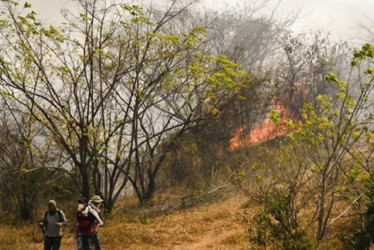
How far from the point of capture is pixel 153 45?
12242mm

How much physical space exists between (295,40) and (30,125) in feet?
45.9

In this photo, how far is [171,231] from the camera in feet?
37.7

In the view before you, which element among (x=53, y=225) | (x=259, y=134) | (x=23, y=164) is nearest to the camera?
(x=53, y=225)

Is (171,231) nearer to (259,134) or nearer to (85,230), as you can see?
(85,230)

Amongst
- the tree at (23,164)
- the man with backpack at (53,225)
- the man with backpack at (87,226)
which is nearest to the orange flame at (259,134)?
the tree at (23,164)

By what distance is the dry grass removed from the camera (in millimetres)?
10344

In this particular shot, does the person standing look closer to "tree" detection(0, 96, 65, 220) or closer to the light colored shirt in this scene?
the light colored shirt

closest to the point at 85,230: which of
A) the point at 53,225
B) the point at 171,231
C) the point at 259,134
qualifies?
the point at 53,225

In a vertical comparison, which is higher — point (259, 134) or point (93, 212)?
point (259, 134)

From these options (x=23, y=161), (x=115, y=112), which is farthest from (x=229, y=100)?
(x=23, y=161)

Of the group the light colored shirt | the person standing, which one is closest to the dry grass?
the person standing

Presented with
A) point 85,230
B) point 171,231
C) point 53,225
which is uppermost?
point 53,225

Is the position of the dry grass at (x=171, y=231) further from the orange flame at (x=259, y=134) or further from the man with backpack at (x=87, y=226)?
the orange flame at (x=259, y=134)

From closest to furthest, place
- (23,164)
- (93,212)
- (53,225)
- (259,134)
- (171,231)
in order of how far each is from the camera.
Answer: (93,212), (53,225), (171,231), (23,164), (259,134)
